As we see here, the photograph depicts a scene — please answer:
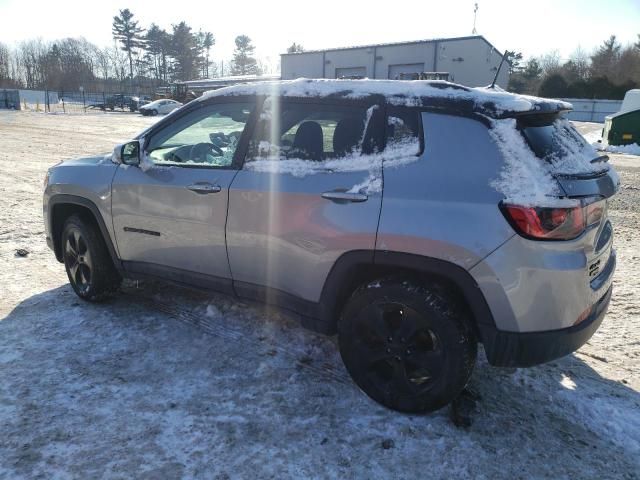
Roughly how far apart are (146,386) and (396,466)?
5.26 feet

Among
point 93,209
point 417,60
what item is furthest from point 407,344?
point 417,60

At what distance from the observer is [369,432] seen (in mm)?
2686

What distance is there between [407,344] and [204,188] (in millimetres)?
1678

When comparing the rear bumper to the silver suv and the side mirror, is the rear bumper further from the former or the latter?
the side mirror

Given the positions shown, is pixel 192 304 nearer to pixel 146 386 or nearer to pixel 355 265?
pixel 146 386

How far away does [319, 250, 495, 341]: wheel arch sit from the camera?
2.53 m

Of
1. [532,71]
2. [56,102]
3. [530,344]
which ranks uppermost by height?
[532,71]

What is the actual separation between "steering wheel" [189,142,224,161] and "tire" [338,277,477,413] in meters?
1.49

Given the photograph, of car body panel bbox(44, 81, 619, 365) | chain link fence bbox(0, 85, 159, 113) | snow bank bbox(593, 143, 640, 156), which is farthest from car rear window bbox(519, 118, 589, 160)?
chain link fence bbox(0, 85, 159, 113)

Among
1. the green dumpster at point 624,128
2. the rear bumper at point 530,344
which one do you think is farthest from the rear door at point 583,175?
the green dumpster at point 624,128

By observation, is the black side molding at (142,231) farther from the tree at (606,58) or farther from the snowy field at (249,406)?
the tree at (606,58)

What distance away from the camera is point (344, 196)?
279 centimetres

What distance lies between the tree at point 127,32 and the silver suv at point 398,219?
4083 inches

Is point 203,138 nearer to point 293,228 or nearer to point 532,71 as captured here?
point 293,228
